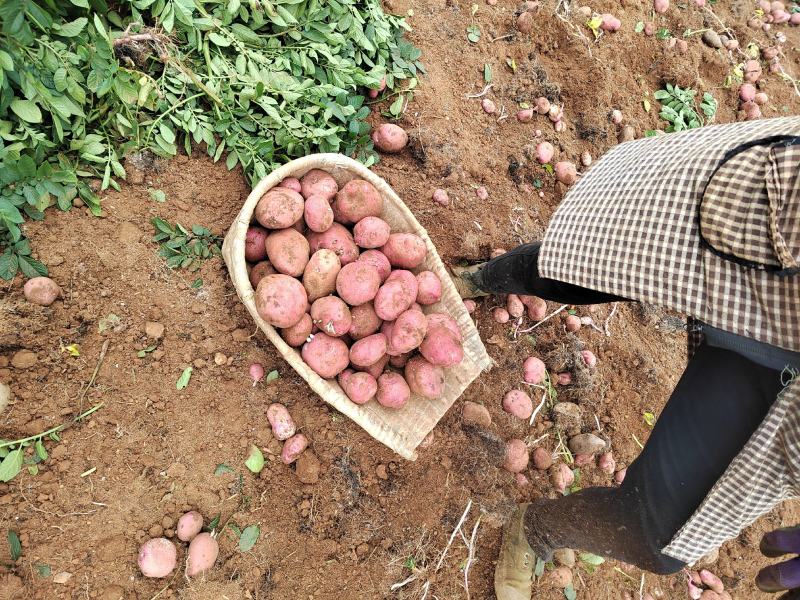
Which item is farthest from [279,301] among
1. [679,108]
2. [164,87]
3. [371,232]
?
[679,108]

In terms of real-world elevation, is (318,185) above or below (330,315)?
above

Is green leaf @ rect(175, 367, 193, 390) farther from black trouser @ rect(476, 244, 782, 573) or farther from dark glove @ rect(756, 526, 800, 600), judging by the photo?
dark glove @ rect(756, 526, 800, 600)

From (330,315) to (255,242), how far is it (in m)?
0.43

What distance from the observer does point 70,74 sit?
169 centimetres

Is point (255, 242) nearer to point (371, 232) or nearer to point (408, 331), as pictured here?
point (371, 232)

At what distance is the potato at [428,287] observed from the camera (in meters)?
2.07

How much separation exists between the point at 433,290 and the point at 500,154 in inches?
46.2

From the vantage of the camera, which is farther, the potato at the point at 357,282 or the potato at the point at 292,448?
the potato at the point at 292,448

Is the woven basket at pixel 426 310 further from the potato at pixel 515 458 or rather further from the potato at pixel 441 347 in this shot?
the potato at pixel 515 458

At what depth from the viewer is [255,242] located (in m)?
1.94

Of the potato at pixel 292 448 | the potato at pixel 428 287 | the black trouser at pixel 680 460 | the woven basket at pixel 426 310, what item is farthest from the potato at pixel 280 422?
the black trouser at pixel 680 460

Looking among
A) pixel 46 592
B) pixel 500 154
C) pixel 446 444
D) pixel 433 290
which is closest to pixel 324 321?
pixel 433 290

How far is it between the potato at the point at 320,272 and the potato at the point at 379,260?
126 millimetres

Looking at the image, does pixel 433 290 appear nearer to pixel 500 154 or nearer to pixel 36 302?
pixel 500 154
